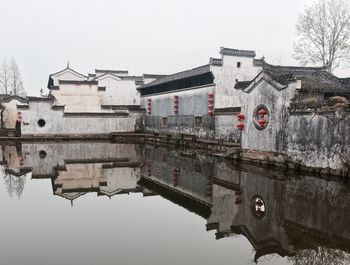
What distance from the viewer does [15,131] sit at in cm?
2708

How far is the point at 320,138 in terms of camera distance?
12.2 meters

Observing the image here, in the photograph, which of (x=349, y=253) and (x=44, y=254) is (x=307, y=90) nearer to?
(x=349, y=253)

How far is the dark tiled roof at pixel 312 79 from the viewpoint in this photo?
1389 centimetres

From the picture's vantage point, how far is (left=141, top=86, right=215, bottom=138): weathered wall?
2230cm

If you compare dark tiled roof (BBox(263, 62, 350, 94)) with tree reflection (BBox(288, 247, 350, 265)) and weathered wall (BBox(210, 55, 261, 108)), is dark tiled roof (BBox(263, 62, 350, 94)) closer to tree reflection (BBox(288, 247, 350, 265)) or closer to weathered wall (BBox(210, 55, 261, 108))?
weathered wall (BBox(210, 55, 261, 108))

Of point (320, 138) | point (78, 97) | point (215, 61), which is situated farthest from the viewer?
point (78, 97)

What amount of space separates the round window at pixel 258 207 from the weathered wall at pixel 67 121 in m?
22.3

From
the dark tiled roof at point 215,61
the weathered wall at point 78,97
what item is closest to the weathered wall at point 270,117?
the dark tiled roof at point 215,61

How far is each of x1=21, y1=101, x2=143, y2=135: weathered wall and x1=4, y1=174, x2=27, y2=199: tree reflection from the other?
1585 centimetres

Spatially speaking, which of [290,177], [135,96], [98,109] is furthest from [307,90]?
[135,96]

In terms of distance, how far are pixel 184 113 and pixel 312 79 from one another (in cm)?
1066

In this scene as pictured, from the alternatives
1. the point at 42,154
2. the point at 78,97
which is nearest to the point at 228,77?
the point at 42,154

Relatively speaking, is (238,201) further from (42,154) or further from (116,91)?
(116,91)

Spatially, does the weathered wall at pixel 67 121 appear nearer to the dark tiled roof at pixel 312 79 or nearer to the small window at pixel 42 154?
the small window at pixel 42 154
